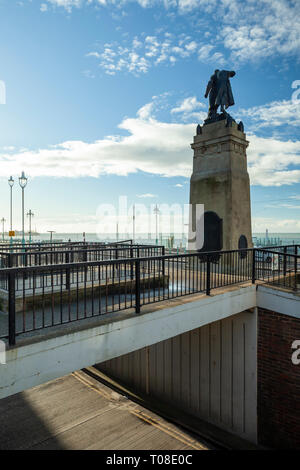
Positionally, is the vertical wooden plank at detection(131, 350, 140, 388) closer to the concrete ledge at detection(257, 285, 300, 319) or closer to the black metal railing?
the black metal railing

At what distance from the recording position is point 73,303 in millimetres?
6344

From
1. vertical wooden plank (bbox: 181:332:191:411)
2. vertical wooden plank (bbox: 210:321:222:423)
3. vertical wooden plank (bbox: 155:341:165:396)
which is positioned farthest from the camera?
vertical wooden plank (bbox: 155:341:165:396)

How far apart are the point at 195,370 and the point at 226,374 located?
0.96 metres

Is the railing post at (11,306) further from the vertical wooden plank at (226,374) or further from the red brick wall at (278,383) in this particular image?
the red brick wall at (278,383)

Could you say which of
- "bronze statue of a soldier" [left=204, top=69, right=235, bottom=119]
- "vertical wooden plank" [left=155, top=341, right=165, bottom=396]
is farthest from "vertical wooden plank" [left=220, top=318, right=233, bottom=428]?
"bronze statue of a soldier" [left=204, top=69, right=235, bottom=119]

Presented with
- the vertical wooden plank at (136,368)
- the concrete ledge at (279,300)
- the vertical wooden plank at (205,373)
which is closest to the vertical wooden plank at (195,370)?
the vertical wooden plank at (205,373)

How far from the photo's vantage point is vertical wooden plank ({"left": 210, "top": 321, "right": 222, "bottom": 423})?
8.30 m

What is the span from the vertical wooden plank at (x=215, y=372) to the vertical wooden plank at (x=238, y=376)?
440 millimetres

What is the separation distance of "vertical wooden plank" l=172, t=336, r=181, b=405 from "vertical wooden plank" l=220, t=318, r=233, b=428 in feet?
4.59

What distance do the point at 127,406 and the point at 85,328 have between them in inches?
210

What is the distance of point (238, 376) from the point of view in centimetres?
808

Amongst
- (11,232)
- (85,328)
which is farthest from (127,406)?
(11,232)

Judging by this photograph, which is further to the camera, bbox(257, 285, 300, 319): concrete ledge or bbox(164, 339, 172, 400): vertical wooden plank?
bbox(164, 339, 172, 400): vertical wooden plank

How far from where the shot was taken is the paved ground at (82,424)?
22.1 feet
